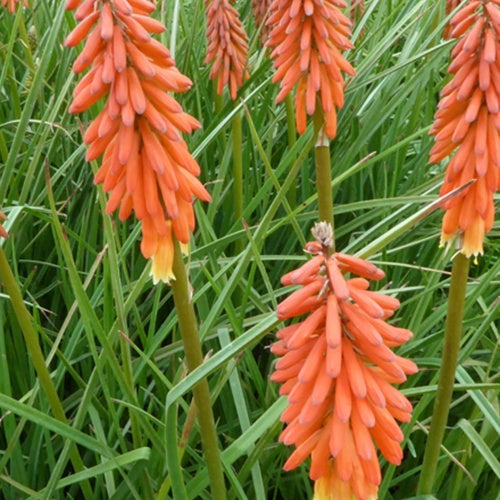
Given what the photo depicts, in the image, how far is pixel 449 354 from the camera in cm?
237

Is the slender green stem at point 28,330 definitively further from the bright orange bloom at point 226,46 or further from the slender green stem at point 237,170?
the bright orange bloom at point 226,46

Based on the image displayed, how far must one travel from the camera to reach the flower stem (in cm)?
198

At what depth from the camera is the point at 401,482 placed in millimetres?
3133

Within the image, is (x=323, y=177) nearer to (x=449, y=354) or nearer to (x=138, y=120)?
(x=449, y=354)

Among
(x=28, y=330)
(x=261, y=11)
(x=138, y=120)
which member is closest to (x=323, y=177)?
(x=138, y=120)

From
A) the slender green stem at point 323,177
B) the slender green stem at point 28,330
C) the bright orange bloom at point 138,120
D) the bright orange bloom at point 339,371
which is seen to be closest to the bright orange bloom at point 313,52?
the slender green stem at point 323,177

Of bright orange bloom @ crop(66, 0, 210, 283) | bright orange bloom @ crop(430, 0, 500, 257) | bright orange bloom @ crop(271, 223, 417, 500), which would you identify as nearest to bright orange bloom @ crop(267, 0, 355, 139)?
bright orange bloom @ crop(430, 0, 500, 257)

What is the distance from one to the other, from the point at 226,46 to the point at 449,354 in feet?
7.26

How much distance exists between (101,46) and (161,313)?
6.73 ft

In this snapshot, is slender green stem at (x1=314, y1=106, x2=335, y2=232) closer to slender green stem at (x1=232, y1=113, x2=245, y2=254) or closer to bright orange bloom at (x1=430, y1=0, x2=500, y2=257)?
bright orange bloom at (x1=430, y1=0, x2=500, y2=257)

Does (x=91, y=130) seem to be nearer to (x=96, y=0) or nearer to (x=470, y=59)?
(x=96, y=0)

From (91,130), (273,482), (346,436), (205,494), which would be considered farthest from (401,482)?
(91,130)

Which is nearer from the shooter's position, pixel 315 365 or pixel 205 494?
pixel 315 365

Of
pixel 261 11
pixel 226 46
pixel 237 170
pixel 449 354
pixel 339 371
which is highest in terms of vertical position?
pixel 261 11
